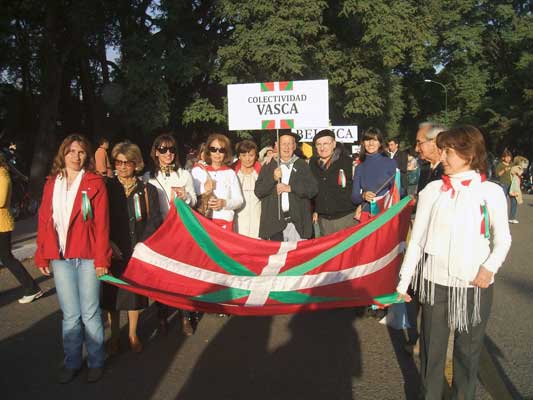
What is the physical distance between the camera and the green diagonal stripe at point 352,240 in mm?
4637

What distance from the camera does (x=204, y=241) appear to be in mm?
4820

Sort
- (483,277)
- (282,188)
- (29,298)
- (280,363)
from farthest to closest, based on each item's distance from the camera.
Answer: (29,298)
(282,188)
(280,363)
(483,277)

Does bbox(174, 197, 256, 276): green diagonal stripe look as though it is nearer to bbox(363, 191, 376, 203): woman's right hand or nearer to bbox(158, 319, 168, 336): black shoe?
bbox(158, 319, 168, 336): black shoe

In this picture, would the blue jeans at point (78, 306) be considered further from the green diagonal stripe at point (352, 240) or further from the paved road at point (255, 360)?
the green diagonal stripe at point (352, 240)

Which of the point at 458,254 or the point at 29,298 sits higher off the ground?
the point at 458,254

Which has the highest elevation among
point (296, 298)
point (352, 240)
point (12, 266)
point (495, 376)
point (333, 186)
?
point (333, 186)

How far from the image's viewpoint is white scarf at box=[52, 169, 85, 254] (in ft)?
13.1

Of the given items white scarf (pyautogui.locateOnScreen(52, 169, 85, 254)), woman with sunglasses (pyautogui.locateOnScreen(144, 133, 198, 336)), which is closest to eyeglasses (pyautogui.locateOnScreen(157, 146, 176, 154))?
woman with sunglasses (pyautogui.locateOnScreen(144, 133, 198, 336))

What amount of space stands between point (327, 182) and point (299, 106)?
1306mm

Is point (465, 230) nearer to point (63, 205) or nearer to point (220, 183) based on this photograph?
point (63, 205)

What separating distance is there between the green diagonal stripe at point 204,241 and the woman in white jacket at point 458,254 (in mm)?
1833

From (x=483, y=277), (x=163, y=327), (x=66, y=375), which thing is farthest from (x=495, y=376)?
(x=66, y=375)

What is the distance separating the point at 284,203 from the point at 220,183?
75 cm

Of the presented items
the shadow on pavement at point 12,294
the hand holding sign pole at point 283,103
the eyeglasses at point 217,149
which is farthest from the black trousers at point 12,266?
the hand holding sign pole at point 283,103
